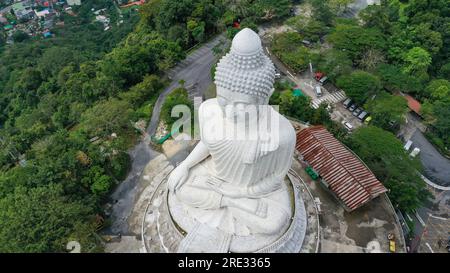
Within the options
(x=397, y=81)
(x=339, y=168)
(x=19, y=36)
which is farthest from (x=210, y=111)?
(x=19, y=36)

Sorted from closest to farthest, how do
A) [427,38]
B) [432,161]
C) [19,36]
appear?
[432,161], [427,38], [19,36]

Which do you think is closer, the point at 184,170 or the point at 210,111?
the point at 210,111

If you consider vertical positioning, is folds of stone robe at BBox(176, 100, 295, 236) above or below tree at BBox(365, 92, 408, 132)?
above

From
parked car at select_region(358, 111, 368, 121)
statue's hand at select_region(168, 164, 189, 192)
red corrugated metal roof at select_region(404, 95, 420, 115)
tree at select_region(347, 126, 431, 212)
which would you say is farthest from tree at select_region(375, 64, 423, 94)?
statue's hand at select_region(168, 164, 189, 192)

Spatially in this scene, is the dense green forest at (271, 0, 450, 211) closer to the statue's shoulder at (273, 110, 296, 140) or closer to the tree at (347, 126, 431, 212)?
the tree at (347, 126, 431, 212)

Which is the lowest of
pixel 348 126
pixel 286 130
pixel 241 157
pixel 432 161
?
pixel 432 161

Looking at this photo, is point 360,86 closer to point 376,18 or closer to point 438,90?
point 438,90
